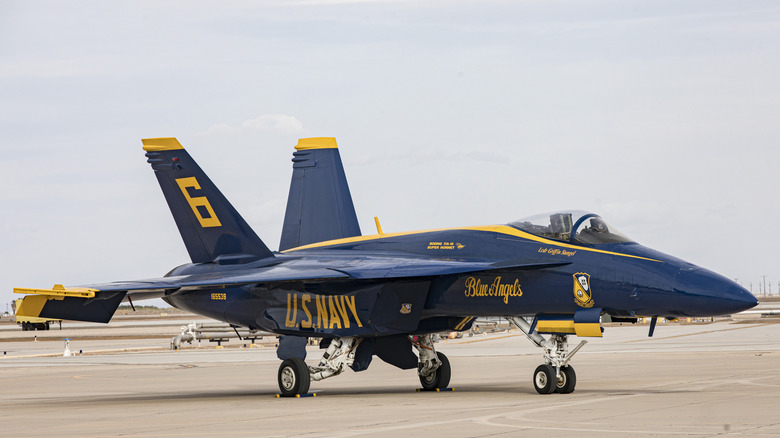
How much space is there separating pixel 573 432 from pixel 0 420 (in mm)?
8171

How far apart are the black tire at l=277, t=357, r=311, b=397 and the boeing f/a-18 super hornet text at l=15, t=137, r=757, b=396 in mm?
25

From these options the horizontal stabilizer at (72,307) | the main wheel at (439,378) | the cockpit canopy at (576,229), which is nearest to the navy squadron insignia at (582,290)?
the cockpit canopy at (576,229)

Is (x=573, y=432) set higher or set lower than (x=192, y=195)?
lower

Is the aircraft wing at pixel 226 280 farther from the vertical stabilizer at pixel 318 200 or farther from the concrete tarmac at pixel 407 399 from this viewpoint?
the vertical stabilizer at pixel 318 200

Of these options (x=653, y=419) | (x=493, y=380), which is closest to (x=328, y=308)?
(x=493, y=380)

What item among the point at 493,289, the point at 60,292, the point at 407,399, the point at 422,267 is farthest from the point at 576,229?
the point at 60,292

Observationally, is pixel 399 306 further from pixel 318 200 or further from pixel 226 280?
pixel 318 200

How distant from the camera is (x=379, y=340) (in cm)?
1850

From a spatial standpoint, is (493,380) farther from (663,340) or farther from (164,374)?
(663,340)

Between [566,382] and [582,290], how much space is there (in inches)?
62.1

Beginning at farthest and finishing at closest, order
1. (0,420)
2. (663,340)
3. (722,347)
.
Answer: (663,340), (722,347), (0,420)

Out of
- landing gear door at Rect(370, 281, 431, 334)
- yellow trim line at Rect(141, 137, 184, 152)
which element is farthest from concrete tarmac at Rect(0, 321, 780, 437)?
yellow trim line at Rect(141, 137, 184, 152)

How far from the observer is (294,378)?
1753 cm

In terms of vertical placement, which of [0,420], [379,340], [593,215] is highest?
[593,215]
